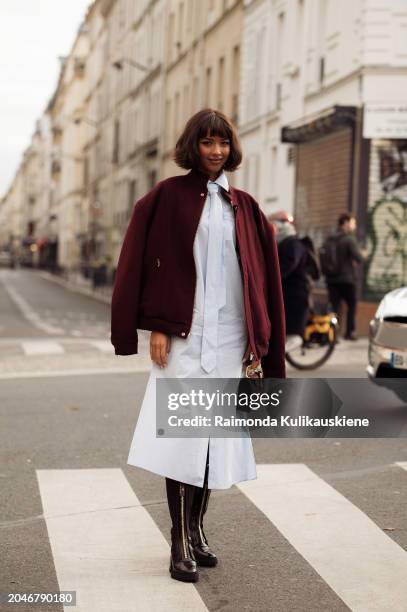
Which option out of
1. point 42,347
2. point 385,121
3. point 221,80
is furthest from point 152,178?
point 42,347

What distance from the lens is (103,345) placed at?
1761 cm

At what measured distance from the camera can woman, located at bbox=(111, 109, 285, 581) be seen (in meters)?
4.96

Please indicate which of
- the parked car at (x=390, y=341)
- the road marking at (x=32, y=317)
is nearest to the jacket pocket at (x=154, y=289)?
the parked car at (x=390, y=341)

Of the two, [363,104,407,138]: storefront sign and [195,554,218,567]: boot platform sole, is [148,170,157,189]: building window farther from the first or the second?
[195,554,218,567]: boot platform sole

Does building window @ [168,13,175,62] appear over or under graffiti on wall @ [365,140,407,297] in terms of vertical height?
over

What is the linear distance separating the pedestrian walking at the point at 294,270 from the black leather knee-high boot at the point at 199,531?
23.3 ft

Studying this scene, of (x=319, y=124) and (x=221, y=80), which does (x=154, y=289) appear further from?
(x=221, y=80)

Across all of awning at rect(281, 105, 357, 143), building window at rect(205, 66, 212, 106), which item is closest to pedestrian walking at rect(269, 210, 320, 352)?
awning at rect(281, 105, 357, 143)

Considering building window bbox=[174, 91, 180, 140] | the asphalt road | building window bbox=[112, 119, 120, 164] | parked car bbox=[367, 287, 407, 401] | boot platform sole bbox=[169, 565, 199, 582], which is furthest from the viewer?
building window bbox=[112, 119, 120, 164]

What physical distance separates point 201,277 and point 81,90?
87964mm

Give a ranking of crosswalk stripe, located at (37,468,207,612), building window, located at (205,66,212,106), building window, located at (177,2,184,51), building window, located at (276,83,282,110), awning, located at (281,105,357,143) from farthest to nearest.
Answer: building window, located at (177,2,184,51) < building window, located at (205,66,212,106) < building window, located at (276,83,282,110) < awning, located at (281,105,357,143) < crosswalk stripe, located at (37,468,207,612)

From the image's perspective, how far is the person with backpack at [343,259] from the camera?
61.2ft

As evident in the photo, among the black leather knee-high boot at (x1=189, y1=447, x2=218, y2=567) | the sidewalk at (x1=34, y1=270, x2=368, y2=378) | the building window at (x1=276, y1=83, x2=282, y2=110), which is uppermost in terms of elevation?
the building window at (x1=276, y1=83, x2=282, y2=110)

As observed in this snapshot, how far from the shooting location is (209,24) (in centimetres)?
3909
